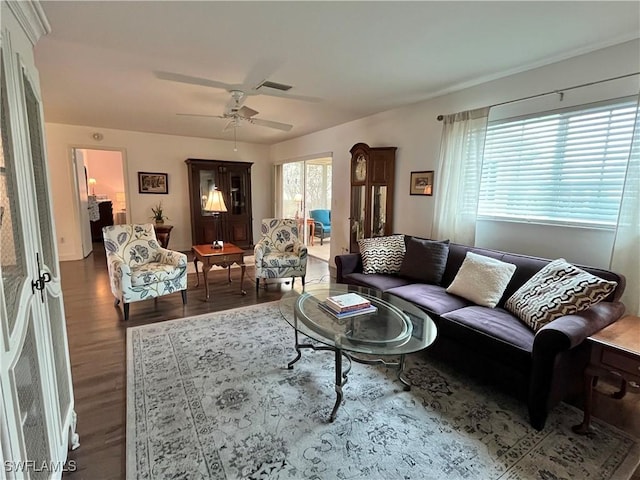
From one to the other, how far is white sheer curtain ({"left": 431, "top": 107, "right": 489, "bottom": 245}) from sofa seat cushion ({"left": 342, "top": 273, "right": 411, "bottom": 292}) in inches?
33.0

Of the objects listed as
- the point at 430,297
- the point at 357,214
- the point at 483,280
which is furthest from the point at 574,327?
the point at 357,214

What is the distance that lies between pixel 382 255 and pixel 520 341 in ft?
5.51

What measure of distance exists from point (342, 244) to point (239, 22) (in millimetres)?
3798

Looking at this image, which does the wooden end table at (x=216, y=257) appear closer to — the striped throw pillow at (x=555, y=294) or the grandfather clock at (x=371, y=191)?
the grandfather clock at (x=371, y=191)

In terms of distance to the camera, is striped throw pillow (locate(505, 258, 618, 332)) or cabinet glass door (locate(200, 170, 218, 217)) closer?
striped throw pillow (locate(505, 258, 618, 332))

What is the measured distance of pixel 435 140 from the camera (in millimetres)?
3797

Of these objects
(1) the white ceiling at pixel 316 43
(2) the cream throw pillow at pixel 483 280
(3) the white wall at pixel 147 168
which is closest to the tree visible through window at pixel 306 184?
(3) the white wall at pixel 147 168

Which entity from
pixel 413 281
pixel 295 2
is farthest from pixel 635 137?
pixel 295 2

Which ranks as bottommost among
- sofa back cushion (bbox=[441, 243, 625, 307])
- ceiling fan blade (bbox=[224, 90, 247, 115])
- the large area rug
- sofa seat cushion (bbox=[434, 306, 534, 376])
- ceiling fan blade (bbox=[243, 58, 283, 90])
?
the large area rug

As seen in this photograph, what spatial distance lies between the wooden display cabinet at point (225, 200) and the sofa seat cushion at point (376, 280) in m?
4.19

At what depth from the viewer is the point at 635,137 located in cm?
230

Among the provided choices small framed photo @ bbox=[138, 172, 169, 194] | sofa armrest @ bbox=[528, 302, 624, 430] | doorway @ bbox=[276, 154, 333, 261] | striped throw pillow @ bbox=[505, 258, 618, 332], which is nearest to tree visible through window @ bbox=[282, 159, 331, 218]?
doorway @ bbox=[276, 154, 333, 261]

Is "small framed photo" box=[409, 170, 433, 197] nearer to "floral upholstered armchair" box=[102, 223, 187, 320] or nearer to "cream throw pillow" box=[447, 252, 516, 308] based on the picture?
"cream throw pillow" box=[447, 252, 516, 308]

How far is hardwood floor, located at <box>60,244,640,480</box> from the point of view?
1.69m
